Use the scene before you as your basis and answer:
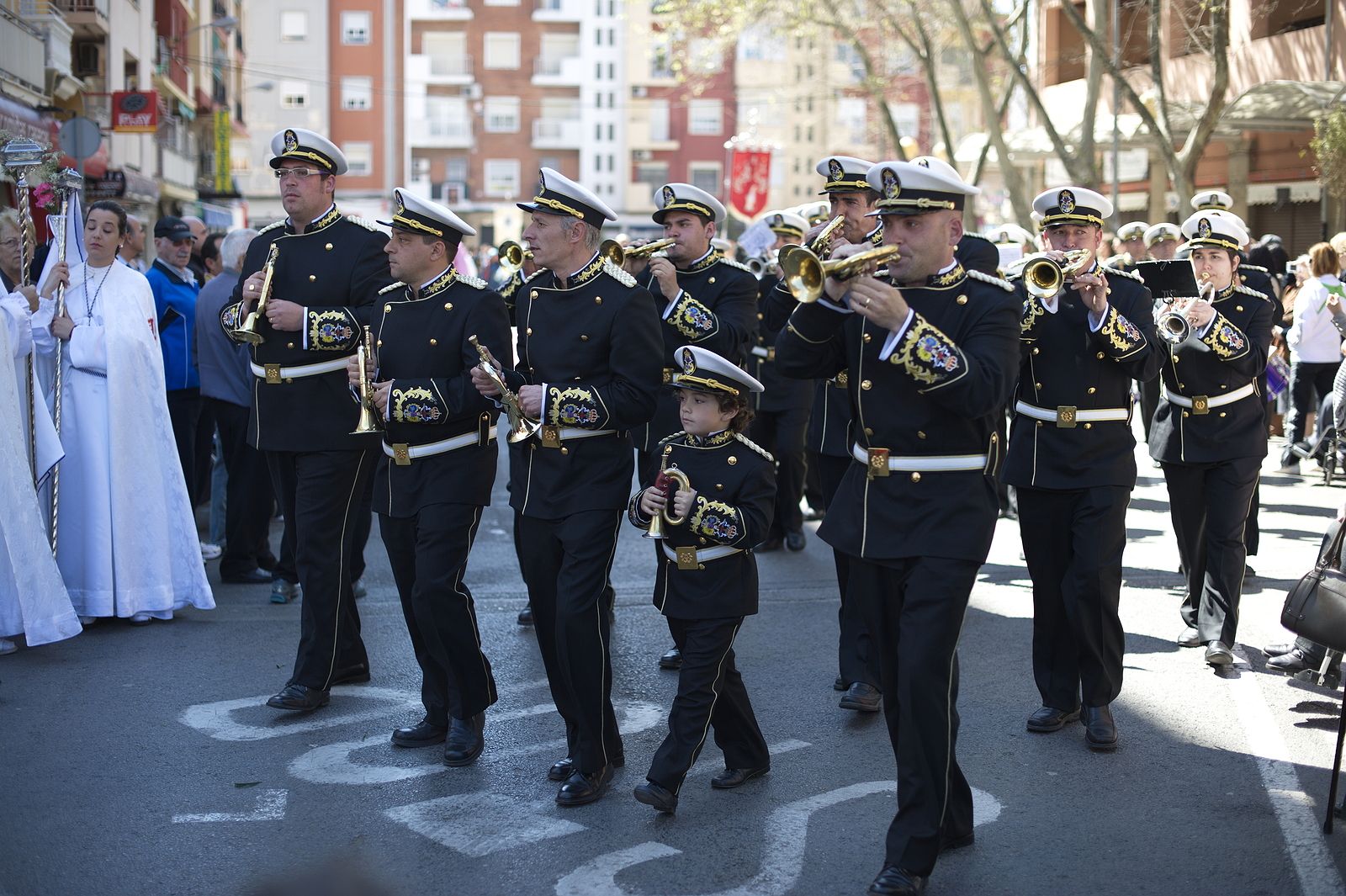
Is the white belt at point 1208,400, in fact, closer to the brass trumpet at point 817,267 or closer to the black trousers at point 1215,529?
the black trousers at point 1215,529

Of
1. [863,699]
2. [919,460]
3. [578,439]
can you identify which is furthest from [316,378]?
[919,460]

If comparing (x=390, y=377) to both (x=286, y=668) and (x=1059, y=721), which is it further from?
(x=1059, y=721)

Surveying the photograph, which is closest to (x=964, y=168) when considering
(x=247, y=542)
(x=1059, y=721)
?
(x=247, y=542)

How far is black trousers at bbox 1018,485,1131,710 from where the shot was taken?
6.63 m

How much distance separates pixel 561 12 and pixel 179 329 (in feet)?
216

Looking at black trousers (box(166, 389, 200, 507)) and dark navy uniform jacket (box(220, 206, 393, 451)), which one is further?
black trousers (box(166, 389, 200, 507))

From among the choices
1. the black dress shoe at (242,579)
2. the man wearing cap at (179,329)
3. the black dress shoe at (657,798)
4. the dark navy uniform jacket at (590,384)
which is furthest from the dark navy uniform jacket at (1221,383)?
the man wearing cap at (179,329)

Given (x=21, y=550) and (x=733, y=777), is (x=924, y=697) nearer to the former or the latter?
(x=733, y=777)

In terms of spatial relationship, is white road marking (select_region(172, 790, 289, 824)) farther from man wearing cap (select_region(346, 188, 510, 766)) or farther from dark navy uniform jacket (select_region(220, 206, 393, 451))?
dark navy uniform jacket (select_region(220, 206, 393, 451))

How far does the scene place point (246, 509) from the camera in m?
10.1

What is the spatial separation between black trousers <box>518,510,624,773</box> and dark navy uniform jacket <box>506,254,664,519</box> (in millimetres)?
77

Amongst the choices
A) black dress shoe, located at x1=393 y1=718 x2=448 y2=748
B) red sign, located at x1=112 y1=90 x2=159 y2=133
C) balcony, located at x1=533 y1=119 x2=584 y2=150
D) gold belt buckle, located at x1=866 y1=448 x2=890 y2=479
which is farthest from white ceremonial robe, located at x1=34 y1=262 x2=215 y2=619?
balcony, located at x1=533 y1=119 x2=584 y2=150

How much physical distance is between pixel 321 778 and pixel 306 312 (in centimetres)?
201

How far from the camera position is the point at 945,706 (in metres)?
5.07
